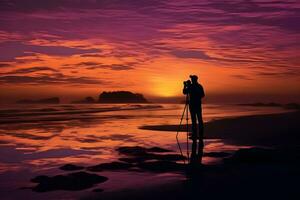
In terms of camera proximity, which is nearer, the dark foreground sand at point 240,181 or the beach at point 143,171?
the dark foreground sand at point 240,181

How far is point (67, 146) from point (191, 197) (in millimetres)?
9025

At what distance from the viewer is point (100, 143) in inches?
631

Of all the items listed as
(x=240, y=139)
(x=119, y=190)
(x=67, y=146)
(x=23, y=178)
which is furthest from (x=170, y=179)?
(x=240, y=139)

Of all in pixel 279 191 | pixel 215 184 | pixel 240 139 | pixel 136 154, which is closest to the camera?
pixel 279 191

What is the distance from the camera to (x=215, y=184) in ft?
26.2

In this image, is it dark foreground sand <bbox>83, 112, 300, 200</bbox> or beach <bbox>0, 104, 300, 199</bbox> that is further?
beach <bbox>0, 104, 300, 199</bbox>

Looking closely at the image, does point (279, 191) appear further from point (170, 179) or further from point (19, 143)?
point (19, 143)

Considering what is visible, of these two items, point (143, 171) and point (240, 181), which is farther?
point (143, 171)

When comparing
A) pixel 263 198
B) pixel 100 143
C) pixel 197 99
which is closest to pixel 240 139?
pixel 197 99

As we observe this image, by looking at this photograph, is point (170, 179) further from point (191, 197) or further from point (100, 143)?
point (100, 143)

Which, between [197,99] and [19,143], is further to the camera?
[197,99]

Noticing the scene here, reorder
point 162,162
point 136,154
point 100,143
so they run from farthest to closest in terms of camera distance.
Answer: point 100,143
point 136,154
point 162,162

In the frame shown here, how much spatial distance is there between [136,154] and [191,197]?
225 inches

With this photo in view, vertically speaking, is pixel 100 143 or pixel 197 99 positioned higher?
pixel 197 99
